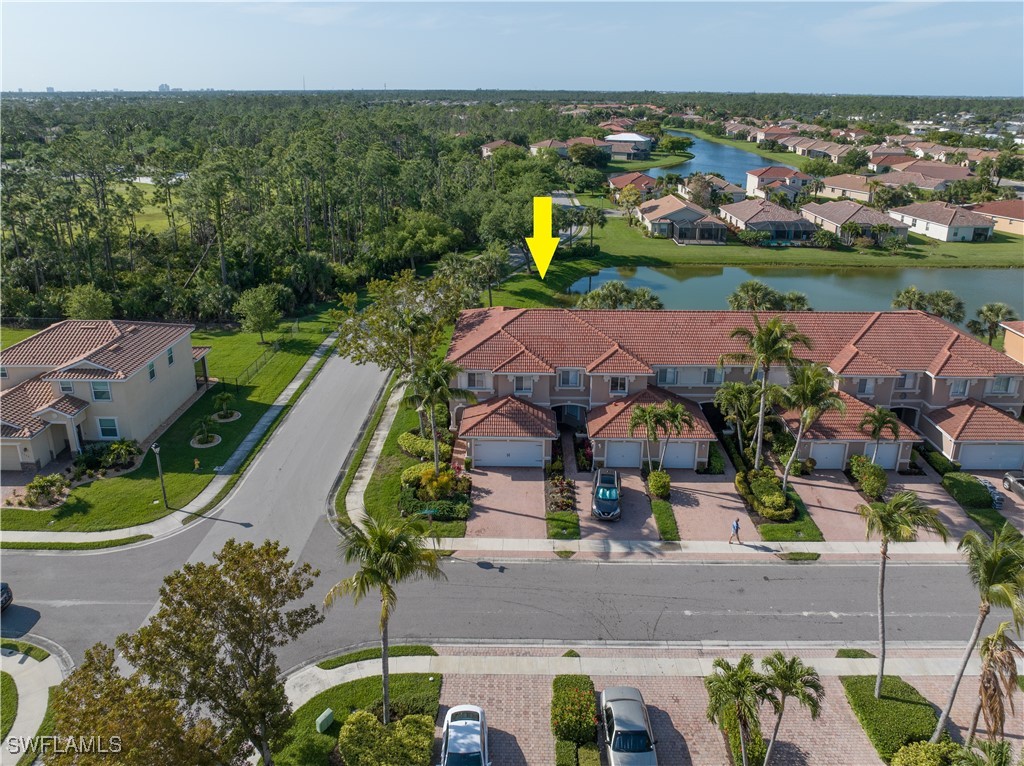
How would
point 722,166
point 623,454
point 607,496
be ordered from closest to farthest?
point 607,496
point 623,454
point 722,166

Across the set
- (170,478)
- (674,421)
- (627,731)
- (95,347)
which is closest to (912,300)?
(674,421)

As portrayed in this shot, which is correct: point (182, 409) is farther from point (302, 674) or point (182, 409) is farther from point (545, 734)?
point (545, 734)

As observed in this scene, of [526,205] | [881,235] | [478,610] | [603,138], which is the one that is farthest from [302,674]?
[603,138]

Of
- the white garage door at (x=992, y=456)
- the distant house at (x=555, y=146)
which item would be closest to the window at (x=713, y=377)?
the white garage door at (x=992, y=456)

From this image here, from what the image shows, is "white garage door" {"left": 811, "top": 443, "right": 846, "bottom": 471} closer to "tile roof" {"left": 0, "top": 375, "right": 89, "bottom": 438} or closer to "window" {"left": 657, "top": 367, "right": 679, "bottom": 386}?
"window" {"left": 657, "top": 367, "right": 679, "bottom": 386}

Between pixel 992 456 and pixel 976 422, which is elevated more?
pixel 976 422

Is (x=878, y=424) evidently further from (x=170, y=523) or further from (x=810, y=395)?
(x=170, y=523)
